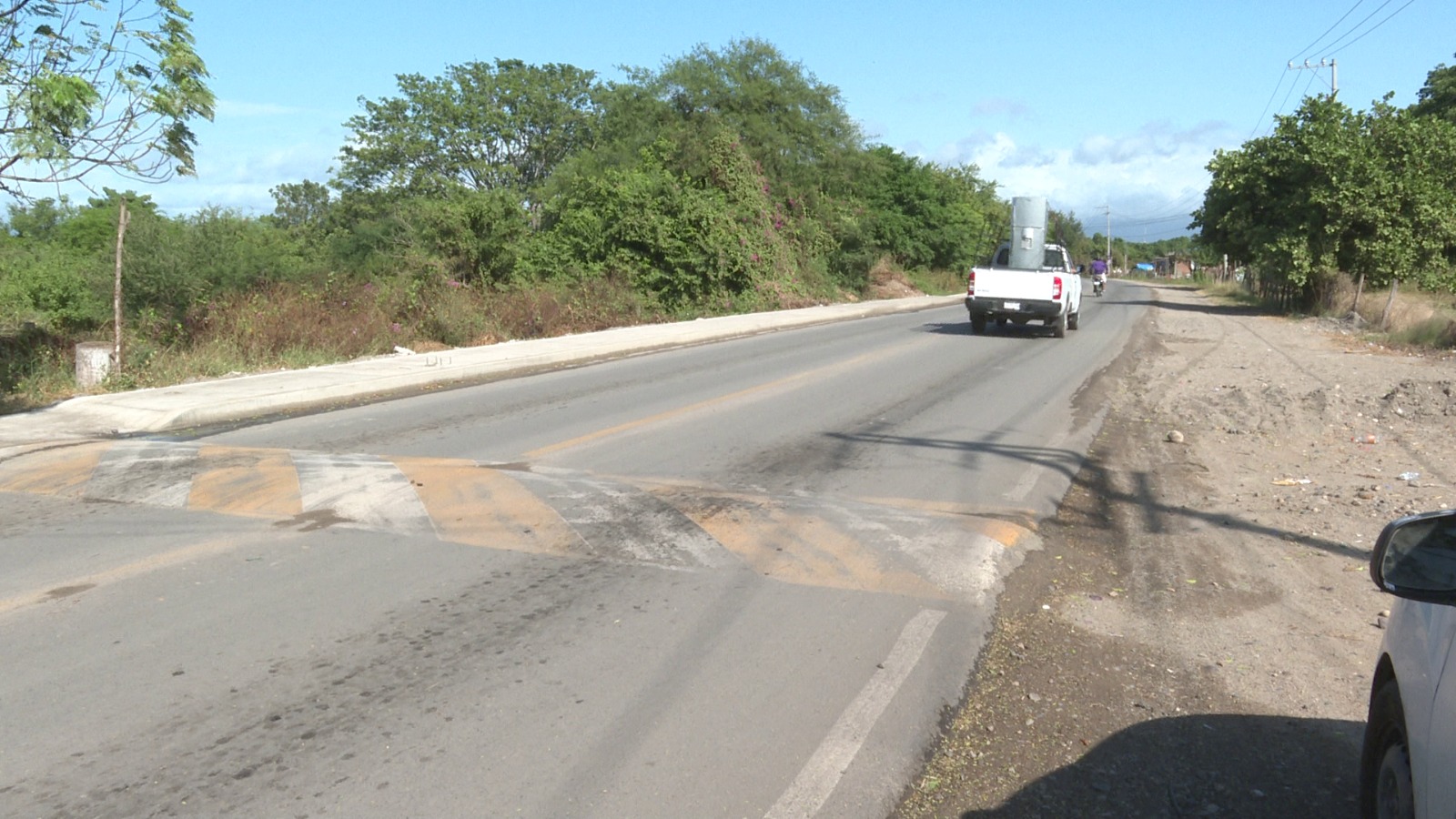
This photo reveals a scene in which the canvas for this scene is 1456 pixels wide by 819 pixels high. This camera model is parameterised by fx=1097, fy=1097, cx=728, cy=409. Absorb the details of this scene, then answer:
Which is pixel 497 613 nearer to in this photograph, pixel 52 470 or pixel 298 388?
pixel 52 470

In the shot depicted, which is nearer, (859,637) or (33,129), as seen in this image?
(859,637)

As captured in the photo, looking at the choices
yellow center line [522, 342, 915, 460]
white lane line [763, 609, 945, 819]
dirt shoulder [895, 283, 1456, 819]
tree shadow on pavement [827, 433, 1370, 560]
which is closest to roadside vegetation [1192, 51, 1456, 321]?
yellow center line [522, 342, 915, 460]

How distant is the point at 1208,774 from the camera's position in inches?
162

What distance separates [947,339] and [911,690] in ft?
63.6

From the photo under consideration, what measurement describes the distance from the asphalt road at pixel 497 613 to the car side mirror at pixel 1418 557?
1864 mm

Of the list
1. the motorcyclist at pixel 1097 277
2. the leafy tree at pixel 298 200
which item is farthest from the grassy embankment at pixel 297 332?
the leafy tree at pixel 298 200

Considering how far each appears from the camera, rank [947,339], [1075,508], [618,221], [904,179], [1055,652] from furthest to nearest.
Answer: [904,179], [618,221], [947,339], [1075,508], [1055,652]

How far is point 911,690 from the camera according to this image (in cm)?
482

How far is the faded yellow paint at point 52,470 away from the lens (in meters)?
8.41

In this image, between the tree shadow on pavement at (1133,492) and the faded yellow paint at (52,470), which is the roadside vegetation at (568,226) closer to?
the faded yellow paint at (52,470)

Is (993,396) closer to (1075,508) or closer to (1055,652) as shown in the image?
(1075,508)

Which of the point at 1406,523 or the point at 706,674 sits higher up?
the point at 1406,523

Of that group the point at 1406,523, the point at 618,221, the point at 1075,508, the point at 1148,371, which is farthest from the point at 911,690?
the point at 618,221

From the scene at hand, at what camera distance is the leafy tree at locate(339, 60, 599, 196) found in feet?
186
